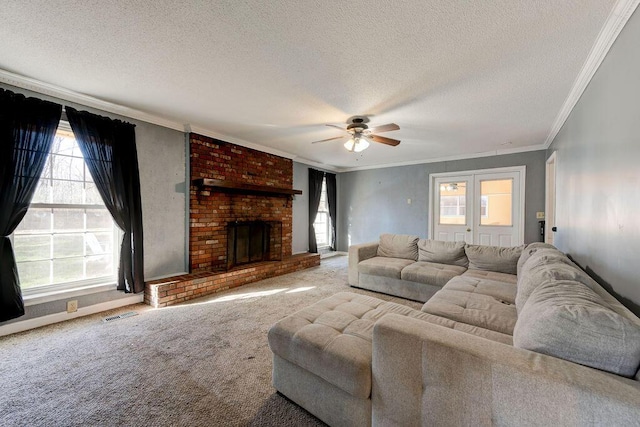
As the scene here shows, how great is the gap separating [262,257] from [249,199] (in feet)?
3.67

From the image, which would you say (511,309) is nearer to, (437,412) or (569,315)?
(569,315)

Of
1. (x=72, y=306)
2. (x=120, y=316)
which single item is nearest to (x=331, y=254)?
(x=120, y=316)

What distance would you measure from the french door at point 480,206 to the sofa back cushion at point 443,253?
1920mm

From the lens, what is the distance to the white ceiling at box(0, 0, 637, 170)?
161cm

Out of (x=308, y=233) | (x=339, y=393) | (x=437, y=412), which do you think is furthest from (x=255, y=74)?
(x=308, y=233)

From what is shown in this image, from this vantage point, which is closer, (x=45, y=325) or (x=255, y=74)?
(x=255, y=74)

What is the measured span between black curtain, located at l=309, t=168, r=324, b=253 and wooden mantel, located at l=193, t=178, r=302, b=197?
1.00 m

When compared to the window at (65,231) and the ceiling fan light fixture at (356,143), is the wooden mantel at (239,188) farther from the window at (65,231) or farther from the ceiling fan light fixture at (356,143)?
the ceiling fan light fixture at (356,143)

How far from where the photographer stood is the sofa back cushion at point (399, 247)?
4.16 meters

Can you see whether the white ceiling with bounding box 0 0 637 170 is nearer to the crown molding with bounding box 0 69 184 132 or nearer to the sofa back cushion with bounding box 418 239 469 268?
the crown molding with bounding box 0 69 184 132

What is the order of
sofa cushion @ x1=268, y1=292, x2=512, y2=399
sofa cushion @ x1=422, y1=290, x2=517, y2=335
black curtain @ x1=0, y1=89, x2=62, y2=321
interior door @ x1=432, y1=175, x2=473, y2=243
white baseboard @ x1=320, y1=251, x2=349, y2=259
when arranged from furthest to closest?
white baseboard @ x1=320, y1=251, x2=349, y2=259 → interior door @ x1=432, y1=175, x2=473, y2=243 → black curtain @ x1=0, y1=89, x2=62, y2=321 → sofa cushion @ x1=422, y1=290, x2=517, y2=335 → sofa cushion @ x1=268, y1=292, x2=512, y2=399

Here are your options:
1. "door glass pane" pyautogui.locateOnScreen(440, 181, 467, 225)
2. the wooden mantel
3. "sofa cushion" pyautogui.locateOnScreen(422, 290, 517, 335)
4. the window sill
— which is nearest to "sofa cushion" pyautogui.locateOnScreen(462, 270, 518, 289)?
"sofa cushion" pyautogui.locateOnScreen(422, 290, 517, 335)

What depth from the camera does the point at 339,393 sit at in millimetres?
1393

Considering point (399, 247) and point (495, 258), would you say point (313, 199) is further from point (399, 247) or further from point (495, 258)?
point (495, 258)
